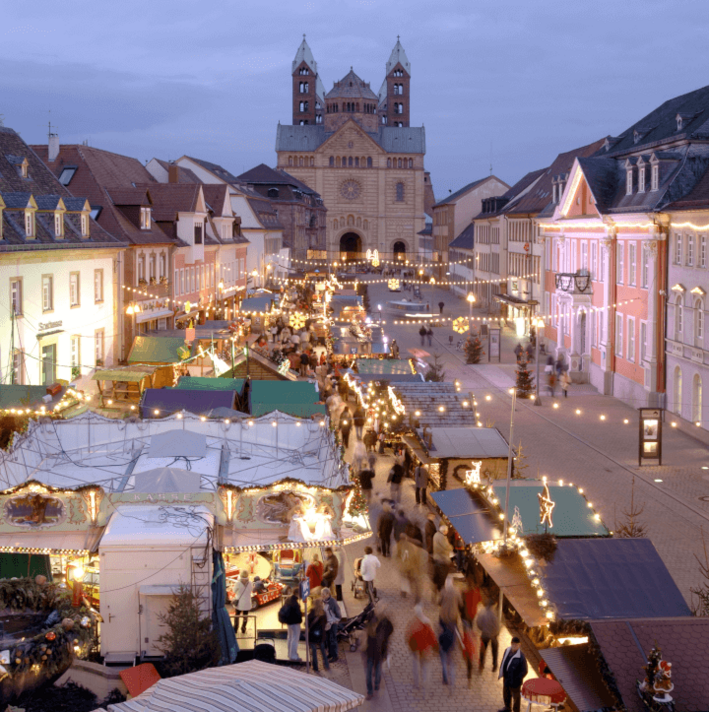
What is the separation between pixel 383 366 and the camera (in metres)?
31.1

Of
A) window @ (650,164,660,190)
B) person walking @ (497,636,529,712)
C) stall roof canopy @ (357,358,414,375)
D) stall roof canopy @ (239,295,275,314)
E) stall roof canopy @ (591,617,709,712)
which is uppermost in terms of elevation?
window @ (650,164,660,190)

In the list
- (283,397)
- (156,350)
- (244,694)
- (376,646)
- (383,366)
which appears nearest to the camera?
(244,694)

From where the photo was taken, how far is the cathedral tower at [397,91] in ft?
437

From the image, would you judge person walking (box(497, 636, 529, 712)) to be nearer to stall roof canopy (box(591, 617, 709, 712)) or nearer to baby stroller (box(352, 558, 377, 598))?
stall roof canopy (box(591, 617, 709, 712))

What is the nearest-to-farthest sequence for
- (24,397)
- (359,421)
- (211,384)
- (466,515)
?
(466,515), (24,397), (211,384), (359,421)

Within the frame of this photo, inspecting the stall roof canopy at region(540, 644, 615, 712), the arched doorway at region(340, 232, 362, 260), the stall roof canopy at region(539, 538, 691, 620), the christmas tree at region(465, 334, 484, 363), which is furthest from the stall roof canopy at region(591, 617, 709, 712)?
the arched doorway at region(340, 232, 362, 260)

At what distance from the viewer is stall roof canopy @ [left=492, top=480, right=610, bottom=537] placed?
14.6 metres

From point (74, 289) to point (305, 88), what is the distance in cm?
10626

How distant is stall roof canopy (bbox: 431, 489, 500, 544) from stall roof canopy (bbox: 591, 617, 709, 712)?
4173mm

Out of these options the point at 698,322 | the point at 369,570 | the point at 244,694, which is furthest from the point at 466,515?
the point at 698,322

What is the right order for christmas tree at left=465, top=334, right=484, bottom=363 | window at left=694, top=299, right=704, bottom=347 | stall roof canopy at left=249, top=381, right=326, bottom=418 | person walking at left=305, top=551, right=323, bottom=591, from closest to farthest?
person walking at left=305, top=551, right=323, bottom=591 < stall roof canopy at left=249, top=381, right=326, bottom=418 < window at left=694, top=299, right=704, bottom=347 < christmas tree at left=465, top=334, right=484, bottom=363

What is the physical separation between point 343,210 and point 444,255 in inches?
970

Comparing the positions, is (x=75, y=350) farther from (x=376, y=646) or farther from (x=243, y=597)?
(x=376, y=646)

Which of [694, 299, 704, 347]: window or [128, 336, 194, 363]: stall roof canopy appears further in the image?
[128, 336, 194, 363]: stall roof canopy
